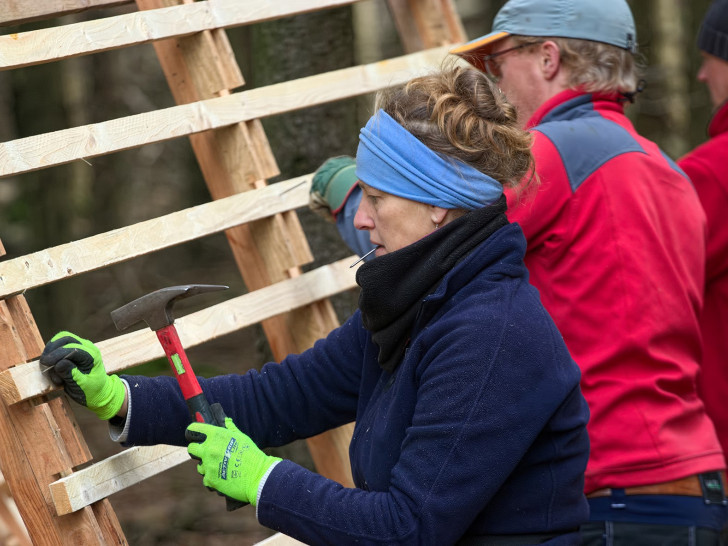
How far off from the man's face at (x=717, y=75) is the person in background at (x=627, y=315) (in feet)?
3.51

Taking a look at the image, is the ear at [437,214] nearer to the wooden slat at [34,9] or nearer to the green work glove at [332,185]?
the green work glove at [332,185]

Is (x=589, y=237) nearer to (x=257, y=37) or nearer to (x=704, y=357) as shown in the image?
(x=704, y=357)

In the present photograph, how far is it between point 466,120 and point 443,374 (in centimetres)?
61

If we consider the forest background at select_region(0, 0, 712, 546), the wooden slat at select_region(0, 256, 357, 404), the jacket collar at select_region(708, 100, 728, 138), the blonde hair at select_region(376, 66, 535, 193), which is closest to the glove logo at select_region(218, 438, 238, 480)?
the wooden slat at select_region(0, 256, 357, 404)

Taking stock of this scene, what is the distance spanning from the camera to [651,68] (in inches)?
385

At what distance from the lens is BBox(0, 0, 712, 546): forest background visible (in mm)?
4434

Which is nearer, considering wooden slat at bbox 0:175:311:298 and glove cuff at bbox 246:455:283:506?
glove cuff at bbox 246:455:283:506

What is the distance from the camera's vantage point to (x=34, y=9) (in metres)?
2.58

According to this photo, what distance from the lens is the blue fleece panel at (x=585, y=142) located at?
2557 mm

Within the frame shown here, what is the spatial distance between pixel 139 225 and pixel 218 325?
40 cm

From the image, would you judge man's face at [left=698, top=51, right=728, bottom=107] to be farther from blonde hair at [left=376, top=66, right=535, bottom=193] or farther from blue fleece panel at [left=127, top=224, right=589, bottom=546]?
blue fleece panel at [left=127, top=224, right=589, bottom=546]

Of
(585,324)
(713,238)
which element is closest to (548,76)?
(585,324)

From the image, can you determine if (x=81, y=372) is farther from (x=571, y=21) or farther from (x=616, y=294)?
(x=571, y=21)

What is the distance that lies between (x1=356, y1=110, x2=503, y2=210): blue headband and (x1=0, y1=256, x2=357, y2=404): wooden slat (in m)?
0.84
